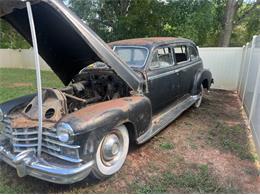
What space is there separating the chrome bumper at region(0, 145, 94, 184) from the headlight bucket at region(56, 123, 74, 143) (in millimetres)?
326

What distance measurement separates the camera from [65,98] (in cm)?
372

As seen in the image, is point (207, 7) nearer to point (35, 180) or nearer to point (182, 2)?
point (182, 2)

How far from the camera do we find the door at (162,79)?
15.8ft

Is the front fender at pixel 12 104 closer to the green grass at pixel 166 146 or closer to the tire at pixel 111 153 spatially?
the tire at pixel 111 153

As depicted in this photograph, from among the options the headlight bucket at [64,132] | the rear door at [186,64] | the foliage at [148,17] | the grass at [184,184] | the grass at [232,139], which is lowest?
the grass at [184,184]

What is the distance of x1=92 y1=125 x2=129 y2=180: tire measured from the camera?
336 cm

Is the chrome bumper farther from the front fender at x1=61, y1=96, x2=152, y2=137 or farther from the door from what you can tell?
the door

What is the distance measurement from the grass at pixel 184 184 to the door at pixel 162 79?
1588 mm

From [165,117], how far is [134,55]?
1.37 m

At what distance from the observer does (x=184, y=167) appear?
3859 millimetres

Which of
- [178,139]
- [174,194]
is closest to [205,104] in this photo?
[178,139]

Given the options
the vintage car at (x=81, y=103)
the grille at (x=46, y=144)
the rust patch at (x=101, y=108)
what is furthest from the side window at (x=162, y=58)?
the grille at (x=46, y=144)

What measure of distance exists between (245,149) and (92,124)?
2901 mm

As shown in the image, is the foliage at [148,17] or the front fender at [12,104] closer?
the front fender at [12,104]
